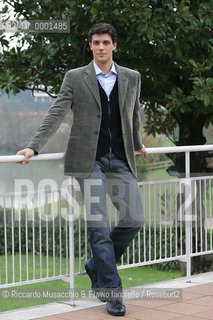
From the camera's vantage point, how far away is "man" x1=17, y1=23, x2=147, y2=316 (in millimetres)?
4340

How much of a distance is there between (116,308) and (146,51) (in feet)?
15.2

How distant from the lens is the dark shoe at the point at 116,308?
14.1 feet

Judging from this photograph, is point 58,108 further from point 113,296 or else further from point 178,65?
point 178,65

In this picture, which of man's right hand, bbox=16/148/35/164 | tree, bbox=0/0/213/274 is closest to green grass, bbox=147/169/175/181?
tree, bbox=0/0/213/274

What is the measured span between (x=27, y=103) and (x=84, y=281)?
149 inches

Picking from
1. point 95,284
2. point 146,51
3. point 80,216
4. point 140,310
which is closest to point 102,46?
point 80,216

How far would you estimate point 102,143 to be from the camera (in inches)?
174

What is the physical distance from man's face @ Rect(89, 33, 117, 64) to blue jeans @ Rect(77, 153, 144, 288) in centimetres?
65

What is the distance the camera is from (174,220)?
5.68 m

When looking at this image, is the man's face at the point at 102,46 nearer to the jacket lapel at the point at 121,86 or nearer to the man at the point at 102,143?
the man at the point at 102,143

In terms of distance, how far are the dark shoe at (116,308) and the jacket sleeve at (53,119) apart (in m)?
1.11

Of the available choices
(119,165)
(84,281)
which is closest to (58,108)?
(119,165)

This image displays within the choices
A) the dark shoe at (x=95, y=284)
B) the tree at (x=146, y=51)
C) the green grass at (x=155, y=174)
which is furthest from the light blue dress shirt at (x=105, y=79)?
the green grass at (x=155, y=174)

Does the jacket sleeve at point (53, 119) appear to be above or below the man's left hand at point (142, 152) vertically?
above
